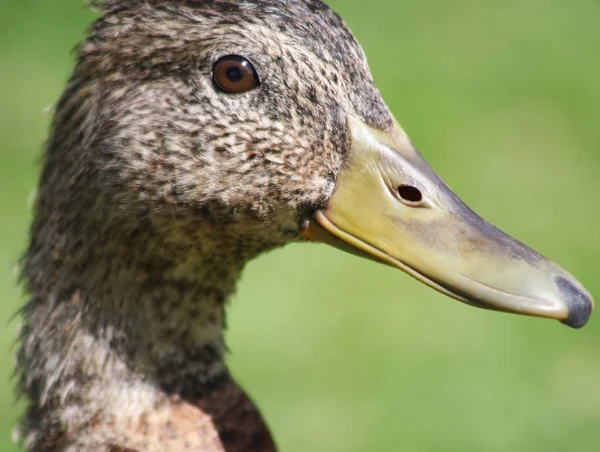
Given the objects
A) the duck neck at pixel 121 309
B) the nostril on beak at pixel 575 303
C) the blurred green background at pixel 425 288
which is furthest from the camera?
the blurred green background at pixel 425 288

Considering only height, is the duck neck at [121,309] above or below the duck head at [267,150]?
below

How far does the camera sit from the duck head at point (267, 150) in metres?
1.71

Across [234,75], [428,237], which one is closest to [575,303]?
[428,237]

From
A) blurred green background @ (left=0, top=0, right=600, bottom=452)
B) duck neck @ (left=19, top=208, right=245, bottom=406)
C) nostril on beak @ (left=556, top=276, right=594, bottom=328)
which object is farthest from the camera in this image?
blurred green background @ (left=0, top=0, right=600, bottom=452)

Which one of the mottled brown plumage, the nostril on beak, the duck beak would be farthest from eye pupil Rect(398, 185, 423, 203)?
the nostril on beak

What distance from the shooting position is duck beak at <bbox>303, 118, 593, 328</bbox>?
166cm

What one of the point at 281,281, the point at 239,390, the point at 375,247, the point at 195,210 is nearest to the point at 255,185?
the point at 195,210

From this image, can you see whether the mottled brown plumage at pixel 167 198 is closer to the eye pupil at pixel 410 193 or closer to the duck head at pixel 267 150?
the duck head at pixel 267 150

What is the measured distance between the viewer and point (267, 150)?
173cm

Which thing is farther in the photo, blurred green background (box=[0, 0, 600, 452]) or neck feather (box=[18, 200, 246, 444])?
blurred green background (box=[0, 0, 600, 452])

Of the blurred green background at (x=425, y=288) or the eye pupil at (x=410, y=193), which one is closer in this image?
the eye pupil at (x=410, y=193)

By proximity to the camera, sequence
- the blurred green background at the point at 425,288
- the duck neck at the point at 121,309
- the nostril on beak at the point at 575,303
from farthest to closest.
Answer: the blurred green background at the point at 425,288, the duck neck at the point at 121,309, the nostril on beak at the point at 575,303

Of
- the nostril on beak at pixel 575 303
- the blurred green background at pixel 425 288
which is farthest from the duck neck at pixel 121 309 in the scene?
the blurred green background at pixel 425 288

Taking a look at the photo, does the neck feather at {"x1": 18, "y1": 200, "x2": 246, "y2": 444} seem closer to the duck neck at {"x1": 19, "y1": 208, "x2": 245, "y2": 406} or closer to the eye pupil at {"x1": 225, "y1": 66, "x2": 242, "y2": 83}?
the duck neck at {"x1": 19, "y1": 208, "x2": 245, "y2": 406}
